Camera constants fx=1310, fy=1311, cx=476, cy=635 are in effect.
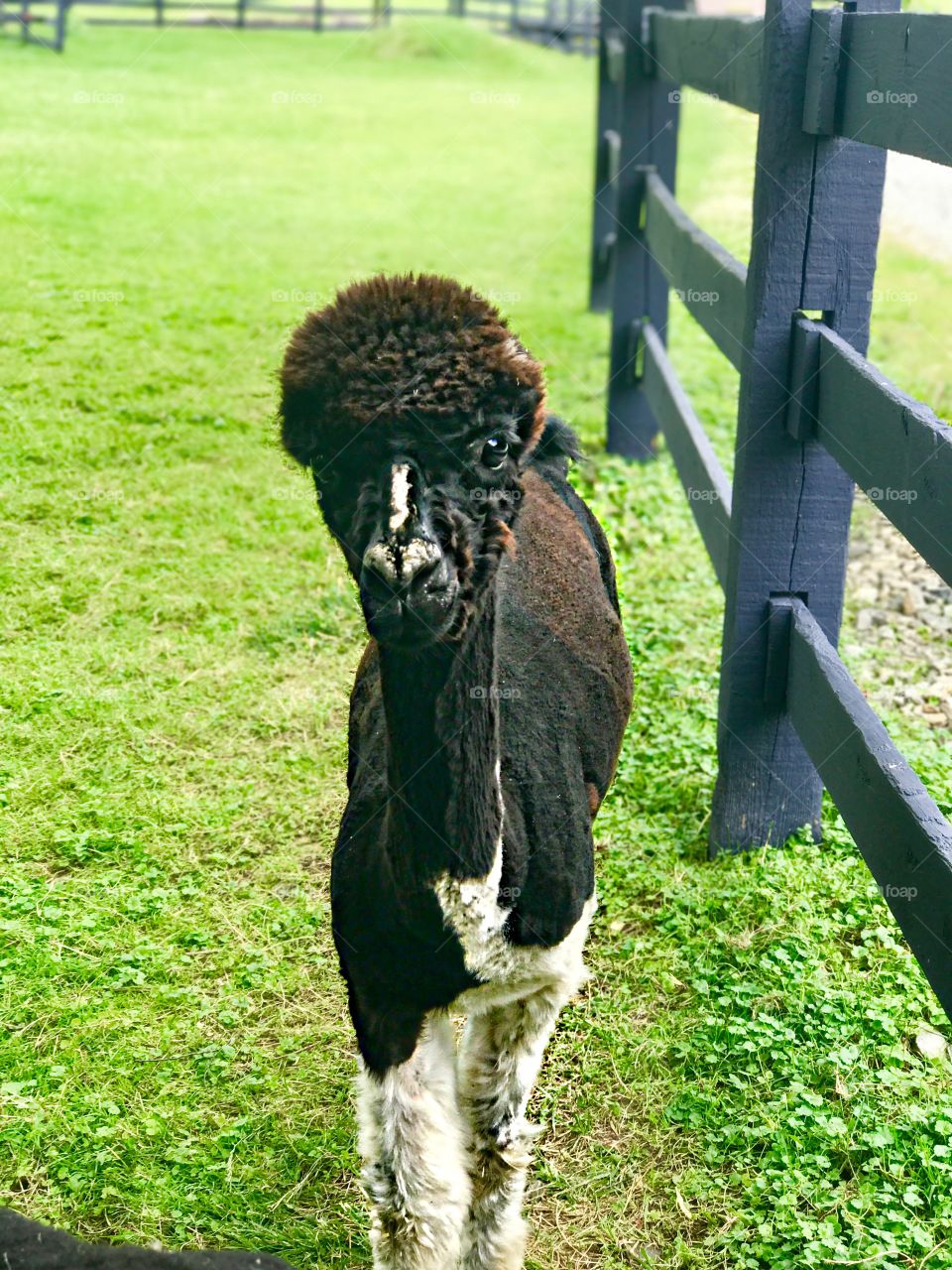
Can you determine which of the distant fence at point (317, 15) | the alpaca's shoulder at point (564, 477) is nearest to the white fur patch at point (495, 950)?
the alpaca's shoulder at point (564, 477)

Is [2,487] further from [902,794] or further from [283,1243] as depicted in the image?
[902,794]

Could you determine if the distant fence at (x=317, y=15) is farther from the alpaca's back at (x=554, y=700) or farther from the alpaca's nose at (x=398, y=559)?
the alpaca's nose at (x=398, y=559)

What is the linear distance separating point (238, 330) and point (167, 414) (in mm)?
1358

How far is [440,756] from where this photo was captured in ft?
7.36

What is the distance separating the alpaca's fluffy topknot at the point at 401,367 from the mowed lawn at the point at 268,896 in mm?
1774

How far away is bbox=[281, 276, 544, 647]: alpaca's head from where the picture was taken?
2035 millimetres

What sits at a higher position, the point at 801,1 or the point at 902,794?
the point at 801,1

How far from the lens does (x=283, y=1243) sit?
9.39 ft

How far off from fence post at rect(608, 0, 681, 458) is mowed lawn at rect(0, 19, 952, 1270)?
1.05 ft

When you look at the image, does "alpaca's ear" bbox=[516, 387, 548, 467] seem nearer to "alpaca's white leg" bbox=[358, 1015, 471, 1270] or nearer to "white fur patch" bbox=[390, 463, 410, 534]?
"white fur patch" bbox=[390, 463, 410, 534]

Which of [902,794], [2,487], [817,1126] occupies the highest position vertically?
[902,794]

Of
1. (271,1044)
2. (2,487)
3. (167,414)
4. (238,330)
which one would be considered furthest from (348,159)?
(271,1044)

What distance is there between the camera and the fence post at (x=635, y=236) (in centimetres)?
681

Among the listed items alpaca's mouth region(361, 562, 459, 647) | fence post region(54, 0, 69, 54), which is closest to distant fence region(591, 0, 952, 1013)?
alpaca's mouth region(361, 562, 459, 647)
